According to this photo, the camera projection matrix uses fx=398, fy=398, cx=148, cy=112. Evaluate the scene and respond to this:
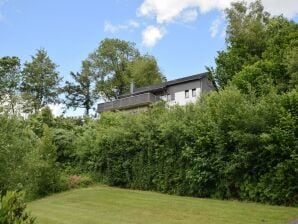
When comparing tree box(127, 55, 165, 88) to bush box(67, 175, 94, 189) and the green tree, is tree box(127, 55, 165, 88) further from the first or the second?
the green tree

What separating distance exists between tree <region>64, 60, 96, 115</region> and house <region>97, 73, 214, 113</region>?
11575 mm

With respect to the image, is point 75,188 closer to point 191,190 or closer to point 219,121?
point 191,190

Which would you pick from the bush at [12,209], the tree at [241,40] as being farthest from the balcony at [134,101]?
the bush at [12,209]

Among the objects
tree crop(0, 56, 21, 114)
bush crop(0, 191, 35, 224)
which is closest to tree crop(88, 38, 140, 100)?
tree crop(0, 56, 21, 114)

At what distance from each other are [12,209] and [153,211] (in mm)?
10325

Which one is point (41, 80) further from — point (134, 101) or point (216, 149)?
point (216, 149)

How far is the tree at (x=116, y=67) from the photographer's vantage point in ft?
180

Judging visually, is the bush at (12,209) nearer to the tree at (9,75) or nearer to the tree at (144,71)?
the tree at (9,75)

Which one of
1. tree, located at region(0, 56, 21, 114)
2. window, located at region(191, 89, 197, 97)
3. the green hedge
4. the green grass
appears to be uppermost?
tree, located at region(0, 56, 21, 114)

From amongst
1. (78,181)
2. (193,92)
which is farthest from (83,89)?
(78,181)

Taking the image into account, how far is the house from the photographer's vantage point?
41719 millimetres

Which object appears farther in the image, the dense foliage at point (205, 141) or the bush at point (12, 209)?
the dense foliage at point (205, 141)

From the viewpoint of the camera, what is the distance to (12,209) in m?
3.19

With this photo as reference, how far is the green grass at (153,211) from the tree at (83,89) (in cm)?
4024
